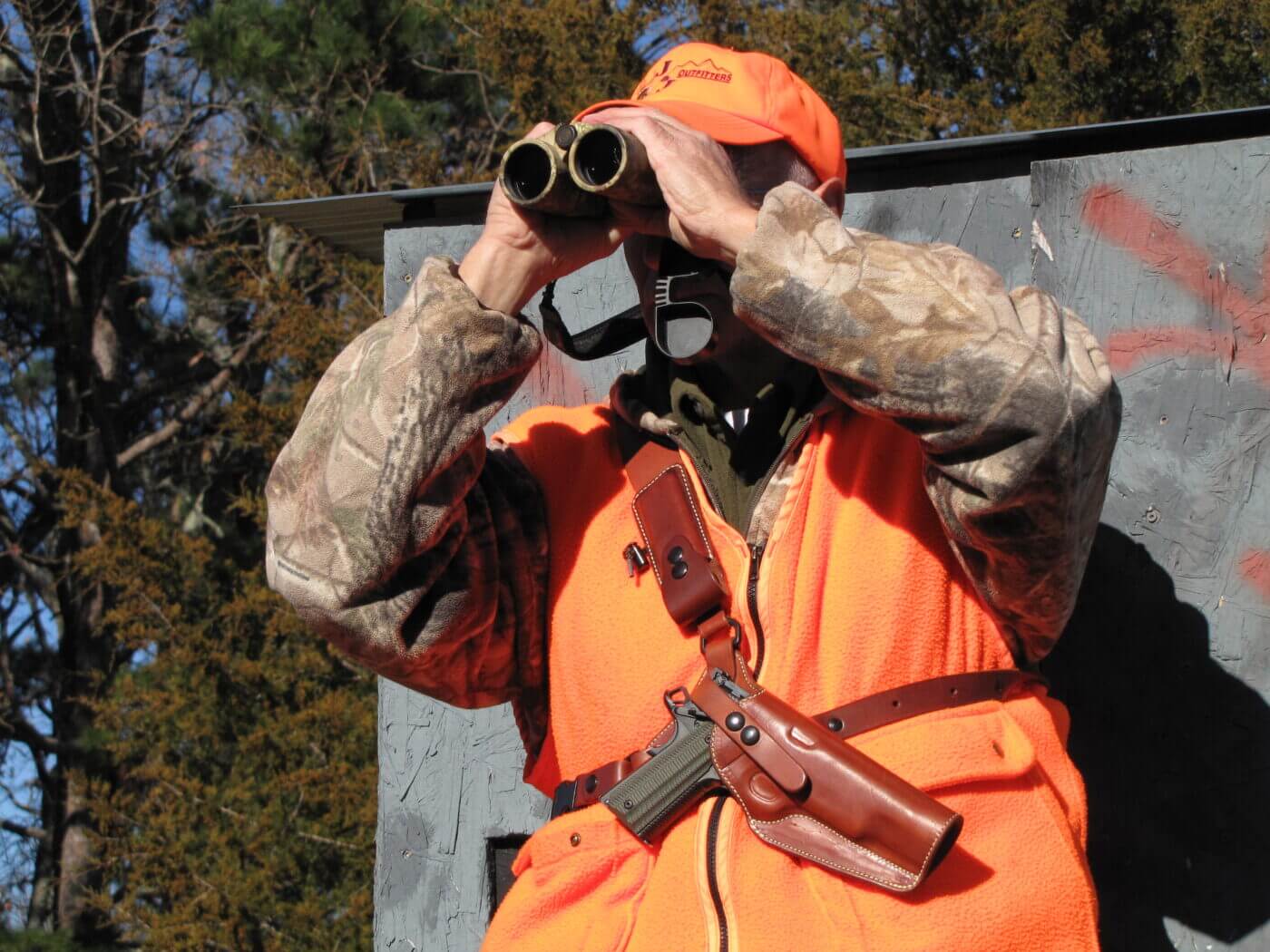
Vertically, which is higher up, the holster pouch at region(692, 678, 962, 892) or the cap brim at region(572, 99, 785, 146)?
the cap brim at region(572, 99, 785, 146)

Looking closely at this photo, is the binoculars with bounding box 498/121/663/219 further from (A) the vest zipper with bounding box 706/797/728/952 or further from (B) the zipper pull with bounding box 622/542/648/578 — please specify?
(A) the vest zipper with bounding box 706/797/728/952

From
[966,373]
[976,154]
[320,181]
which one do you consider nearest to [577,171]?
[966,373]

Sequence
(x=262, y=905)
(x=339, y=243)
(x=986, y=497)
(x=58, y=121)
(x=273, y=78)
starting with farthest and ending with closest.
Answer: (x=58, y=121), (x=273, y=78), (x=262, y=905), (x=339, y=243), (x=986, y=497)

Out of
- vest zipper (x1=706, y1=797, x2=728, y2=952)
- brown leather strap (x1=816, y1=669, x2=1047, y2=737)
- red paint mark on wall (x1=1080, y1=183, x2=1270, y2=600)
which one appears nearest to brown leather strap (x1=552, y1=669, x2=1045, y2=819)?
brown leather strap (x1=816, y1=669, x2=1047, y2=737)

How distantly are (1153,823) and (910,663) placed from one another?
91 cm

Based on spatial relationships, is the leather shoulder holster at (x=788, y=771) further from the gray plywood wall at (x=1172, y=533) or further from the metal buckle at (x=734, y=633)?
the gray plywood wall at (x=1172, y=533)

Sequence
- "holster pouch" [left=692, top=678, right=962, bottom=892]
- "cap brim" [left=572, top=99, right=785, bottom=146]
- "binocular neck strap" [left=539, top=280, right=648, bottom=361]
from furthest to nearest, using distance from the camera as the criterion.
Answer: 1. "binocular neck strap" [left=539, top=280, right=648, bottom=361]
2. "cap brim" [left=572, top=99, right=785, bottom=146]
3. "holster pouch" [left=692, top=678, right=962, bottom=892]

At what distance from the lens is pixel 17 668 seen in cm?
1023

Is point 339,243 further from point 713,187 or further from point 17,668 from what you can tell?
point 17,668

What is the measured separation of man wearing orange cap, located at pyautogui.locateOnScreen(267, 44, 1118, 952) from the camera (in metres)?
1.60

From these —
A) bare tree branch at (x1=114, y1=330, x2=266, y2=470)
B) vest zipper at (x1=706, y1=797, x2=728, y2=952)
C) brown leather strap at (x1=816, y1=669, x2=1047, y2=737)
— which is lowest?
bare tree branch at (x1=114, y1=330, x2=266, y2=470)

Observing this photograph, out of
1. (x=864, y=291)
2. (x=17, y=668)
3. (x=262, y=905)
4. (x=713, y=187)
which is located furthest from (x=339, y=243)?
(x=17, y=668)

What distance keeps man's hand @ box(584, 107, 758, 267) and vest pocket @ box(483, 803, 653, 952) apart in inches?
28.0

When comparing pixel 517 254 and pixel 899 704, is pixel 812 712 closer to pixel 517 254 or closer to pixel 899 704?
pixel 899 704
